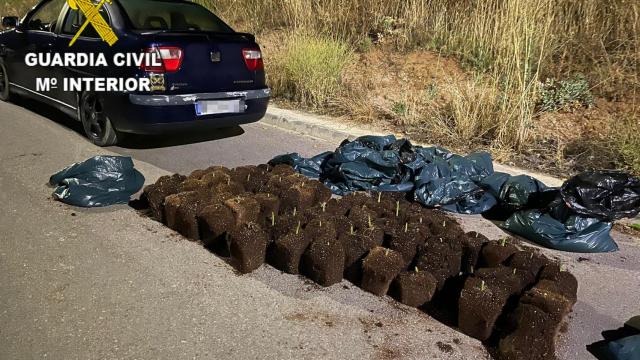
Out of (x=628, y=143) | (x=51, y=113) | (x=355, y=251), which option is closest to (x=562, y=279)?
(x=355, y=251)

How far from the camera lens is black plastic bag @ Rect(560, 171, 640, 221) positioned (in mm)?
4426

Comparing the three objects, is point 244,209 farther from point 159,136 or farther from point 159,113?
point 159,136

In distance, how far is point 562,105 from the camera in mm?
7680

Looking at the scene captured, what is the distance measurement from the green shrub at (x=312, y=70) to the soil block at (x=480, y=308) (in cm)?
601

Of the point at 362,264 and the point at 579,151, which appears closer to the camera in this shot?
the point at 362,264

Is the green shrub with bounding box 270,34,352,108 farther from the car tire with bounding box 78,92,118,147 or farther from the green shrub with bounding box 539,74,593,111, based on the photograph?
the car tire with bounding box 78,92,118,147

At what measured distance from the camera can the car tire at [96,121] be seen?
650cm

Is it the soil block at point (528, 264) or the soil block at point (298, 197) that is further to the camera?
the soil block at point (298, 197)

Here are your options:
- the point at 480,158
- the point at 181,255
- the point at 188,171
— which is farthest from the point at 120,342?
the point at 480,158

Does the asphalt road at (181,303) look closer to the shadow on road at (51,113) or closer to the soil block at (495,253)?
the soil block at (495,253)

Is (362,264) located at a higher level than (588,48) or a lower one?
lower

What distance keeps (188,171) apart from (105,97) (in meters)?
1.35

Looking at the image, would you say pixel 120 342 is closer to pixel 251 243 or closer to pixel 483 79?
pixel 251 243

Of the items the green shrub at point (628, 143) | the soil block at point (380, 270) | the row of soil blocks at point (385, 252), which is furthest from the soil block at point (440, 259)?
the green shrub at point (628, 143)
